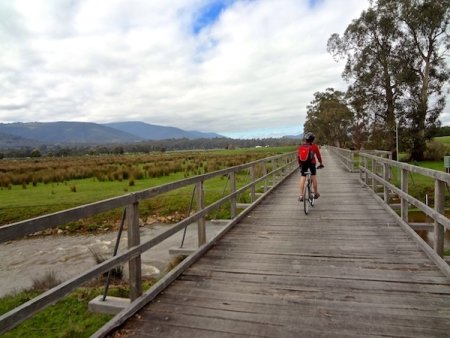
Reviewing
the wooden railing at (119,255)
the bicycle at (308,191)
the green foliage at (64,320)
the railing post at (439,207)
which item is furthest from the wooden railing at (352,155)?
the green foliage at (64,320)

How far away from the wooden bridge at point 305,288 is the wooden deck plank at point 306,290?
0.03 feet

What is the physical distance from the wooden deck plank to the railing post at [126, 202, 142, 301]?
22cm

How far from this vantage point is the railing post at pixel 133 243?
153 inches

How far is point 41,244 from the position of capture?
14.1m

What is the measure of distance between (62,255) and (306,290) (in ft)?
34.4

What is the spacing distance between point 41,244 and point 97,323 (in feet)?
29.5

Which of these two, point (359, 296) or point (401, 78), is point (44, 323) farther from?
point (401, 78)

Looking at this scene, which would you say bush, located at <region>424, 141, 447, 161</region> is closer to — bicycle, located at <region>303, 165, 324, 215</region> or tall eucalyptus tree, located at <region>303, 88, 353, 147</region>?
tall eucalyptus tree, located at <region>303, 88, 353, 147</region>

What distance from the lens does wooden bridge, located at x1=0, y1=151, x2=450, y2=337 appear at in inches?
132

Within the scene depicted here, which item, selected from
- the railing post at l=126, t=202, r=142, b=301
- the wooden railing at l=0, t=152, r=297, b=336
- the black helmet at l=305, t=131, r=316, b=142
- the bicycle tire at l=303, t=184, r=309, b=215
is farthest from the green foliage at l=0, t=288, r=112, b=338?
the black helmet at l=305, t=131, r=316, b=142

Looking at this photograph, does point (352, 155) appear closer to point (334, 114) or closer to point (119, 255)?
point (119, 255)

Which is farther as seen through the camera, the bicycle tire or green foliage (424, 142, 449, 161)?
green foliage (424, 142, 449, 161)

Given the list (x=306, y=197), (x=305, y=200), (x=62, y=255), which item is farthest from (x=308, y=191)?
(x=62, y=255)

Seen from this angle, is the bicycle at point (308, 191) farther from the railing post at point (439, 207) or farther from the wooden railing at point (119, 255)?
the railing post at point (439, 207)
